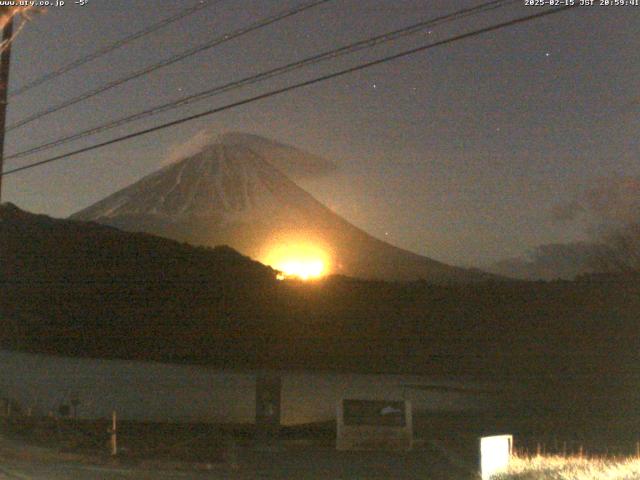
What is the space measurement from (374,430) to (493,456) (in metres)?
4.52

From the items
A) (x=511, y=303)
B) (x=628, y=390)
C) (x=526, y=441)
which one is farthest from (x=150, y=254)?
(x=526, y=441)

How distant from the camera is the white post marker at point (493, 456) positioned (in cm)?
1035

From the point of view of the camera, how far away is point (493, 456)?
10609 millimetres

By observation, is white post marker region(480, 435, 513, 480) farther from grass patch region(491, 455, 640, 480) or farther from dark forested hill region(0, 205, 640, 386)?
dark forested hill region(0, 205, 640, 386)

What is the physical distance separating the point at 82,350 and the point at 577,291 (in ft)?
99.6

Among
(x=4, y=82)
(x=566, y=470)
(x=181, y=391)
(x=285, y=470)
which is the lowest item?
(x=285, y=470)

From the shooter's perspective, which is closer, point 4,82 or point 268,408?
point 4,82

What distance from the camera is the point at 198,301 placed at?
2263 inches

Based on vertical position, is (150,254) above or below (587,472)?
above

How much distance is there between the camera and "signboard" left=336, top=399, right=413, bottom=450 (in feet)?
48.1

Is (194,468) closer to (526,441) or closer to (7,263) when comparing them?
(526,441)

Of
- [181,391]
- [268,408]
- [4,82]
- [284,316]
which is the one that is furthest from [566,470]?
[284,316]

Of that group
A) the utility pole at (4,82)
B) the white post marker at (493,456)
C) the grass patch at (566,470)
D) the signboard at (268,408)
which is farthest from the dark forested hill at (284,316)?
the white post marker at (493,456)

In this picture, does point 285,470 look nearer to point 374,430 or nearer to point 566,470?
point 374,430
